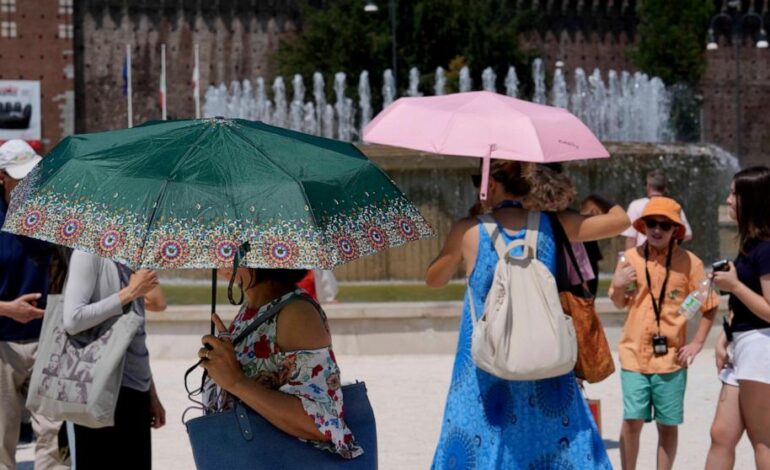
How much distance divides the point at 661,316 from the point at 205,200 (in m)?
2.73

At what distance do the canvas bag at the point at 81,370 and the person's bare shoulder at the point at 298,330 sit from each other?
1212mm

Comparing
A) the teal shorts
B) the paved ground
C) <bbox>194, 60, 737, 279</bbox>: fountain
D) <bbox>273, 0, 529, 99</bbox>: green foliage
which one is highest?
<bbox>273, 0, 529, 99</bbox>: green foliage

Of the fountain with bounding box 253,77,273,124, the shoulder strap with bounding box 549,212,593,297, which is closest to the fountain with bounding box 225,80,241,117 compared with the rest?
the fountain with bounding box 253,77,273,124

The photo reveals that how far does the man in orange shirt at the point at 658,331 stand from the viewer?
15.2 feet

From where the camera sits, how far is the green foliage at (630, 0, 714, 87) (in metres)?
42.2

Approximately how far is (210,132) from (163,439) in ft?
12.9

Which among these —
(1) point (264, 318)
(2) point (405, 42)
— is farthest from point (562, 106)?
(1) point (264, 318)

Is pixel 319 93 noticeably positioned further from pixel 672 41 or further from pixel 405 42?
pixel 672 41

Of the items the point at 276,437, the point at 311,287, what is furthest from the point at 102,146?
the point at 311,287

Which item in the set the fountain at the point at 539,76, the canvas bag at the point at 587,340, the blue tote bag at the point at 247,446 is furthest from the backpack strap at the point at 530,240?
the fountain at the point at 539,76

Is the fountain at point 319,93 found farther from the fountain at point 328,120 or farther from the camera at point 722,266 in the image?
the camera at point 722,266

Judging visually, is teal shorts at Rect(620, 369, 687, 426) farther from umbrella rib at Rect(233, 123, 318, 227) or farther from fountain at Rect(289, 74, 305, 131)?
fountain at Rect(289, 74, 305, 131)

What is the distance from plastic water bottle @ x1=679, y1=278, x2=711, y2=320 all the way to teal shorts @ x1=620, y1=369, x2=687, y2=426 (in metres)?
0.35

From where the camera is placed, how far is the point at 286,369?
8.02 ft
